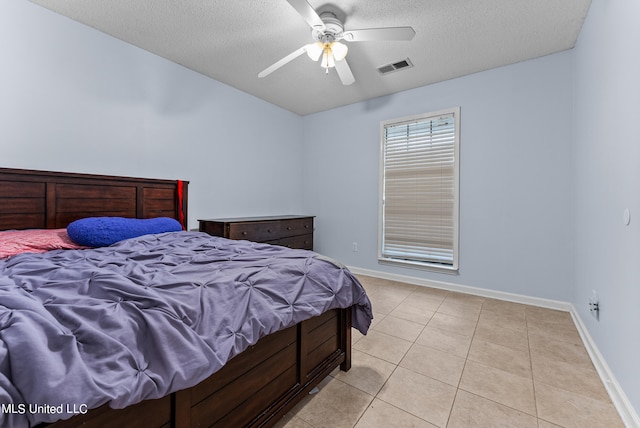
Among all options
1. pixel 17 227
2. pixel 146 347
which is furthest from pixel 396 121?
pixel 17 227

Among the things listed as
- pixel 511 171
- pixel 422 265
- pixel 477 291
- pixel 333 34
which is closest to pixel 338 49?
pixel 333 34

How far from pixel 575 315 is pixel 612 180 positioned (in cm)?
147

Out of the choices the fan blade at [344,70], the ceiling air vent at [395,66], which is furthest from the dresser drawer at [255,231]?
the ceiling air vent at [395,66]

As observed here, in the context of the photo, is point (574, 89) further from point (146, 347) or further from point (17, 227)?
point (17, 227)

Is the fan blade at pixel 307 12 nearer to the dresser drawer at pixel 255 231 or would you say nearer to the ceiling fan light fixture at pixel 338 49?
the ceiling fan light fixture at pixel 338 49

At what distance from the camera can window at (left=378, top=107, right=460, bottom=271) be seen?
3.23 m

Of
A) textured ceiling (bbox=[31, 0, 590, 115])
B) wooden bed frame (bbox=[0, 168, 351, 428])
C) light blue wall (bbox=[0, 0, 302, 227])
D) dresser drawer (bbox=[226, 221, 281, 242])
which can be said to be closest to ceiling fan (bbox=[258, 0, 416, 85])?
textured ceiling (bbox=[31, 0, 590, 115])

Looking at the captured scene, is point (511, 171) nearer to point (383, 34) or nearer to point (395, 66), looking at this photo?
point (395, 66)

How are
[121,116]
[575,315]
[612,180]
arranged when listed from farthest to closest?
1. [121,116]
2. [575,315]
3. [612,180]

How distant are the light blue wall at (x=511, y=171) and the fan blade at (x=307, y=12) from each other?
196 cm

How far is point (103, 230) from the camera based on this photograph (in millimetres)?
1884

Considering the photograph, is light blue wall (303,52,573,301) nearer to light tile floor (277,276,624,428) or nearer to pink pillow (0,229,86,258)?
light tile floor (277,276,624,428)

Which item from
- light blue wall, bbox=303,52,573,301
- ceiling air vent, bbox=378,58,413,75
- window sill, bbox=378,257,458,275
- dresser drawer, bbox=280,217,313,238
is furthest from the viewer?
dresser drawer, bbox=280,217,313,238

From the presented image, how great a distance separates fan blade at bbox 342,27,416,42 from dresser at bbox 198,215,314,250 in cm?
209
